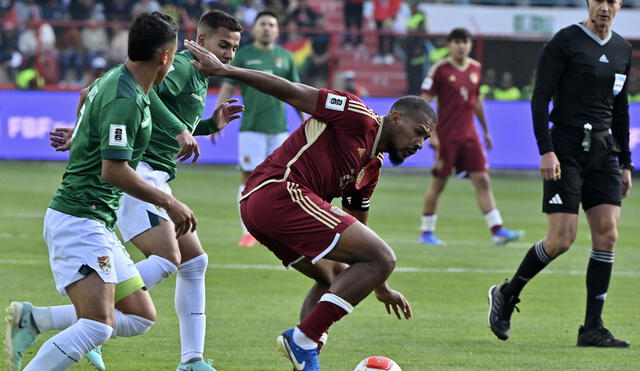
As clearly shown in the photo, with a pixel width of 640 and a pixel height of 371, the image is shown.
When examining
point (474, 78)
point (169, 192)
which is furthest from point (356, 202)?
point (474, 78)

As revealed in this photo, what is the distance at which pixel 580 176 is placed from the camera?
8.14 metres

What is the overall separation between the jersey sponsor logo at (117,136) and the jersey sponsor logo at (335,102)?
127 cm

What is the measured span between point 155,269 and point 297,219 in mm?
1057

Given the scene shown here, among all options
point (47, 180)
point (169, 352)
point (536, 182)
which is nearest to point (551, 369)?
point (169, 352)

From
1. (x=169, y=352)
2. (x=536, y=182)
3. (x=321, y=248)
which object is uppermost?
(x=321, y=248)

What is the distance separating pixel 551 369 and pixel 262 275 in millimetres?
4557

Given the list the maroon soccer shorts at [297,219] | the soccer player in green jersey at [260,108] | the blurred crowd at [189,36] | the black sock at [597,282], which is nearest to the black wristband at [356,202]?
the maroon soccer shorts at [297,219]

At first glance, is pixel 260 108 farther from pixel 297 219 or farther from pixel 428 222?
pixel 297 219

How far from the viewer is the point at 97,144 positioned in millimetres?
5570

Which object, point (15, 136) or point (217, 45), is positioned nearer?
point (217, 45)

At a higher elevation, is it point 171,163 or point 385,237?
point 171,163

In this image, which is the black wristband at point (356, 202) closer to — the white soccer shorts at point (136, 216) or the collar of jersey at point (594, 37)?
the white soccer shorts at point (136, 216)

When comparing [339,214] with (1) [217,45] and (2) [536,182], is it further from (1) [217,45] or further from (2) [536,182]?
(2) [536,182]

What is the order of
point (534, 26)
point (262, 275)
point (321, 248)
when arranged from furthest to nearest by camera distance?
point (534, 26), point (262, 275), point (321, 248)
